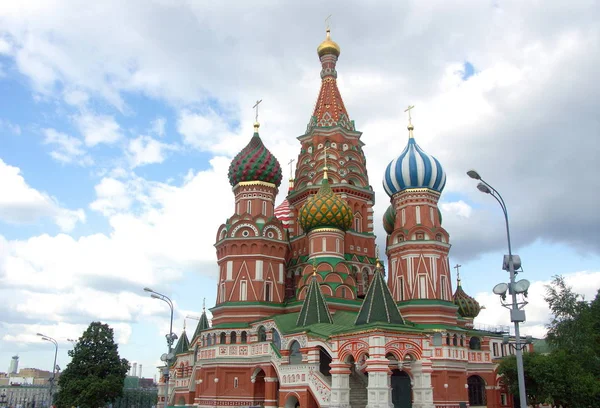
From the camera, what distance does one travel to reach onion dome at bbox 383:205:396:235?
37156mm

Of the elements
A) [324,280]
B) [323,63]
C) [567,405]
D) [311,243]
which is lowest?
[567,405]

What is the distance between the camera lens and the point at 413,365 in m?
23.3

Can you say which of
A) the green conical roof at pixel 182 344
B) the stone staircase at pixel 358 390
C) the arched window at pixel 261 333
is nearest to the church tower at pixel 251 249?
the arched window at pixel 261 333

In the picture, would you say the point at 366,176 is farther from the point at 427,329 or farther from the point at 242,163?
the point at 427,329

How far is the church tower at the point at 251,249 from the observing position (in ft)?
107

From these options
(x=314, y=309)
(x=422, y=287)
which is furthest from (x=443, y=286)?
(x=314, y=309)

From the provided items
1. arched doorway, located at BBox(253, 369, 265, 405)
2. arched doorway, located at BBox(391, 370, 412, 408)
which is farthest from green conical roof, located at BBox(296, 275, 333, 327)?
arched doorway, located at BBox(391, 370, 412, 408)

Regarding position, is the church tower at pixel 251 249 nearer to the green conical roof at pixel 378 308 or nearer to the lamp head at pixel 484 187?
the green conical roof at pixel 378 308

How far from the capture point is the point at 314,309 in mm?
28516

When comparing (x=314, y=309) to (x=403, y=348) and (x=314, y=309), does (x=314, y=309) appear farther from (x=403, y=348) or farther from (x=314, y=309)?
(x=403, y=348)

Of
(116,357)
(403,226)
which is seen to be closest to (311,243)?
(403,226)

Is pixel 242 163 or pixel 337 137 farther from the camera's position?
pixel 337 137

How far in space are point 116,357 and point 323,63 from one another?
2526cm

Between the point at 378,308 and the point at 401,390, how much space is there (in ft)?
19.3
